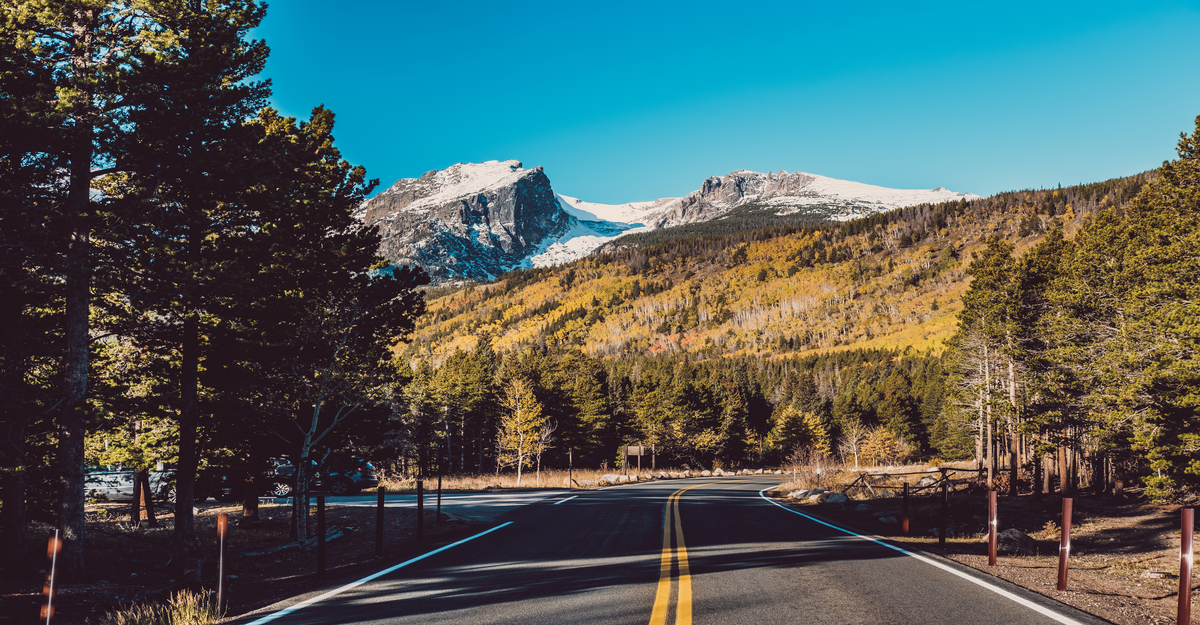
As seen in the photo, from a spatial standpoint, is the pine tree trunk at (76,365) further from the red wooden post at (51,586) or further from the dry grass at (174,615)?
the red wooden post at (51,586)

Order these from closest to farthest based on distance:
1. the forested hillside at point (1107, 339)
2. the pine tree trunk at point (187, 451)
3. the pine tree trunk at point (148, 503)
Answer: the pine tree trunk at point (187, 451) → the pine tree trunk at point (148, 503) → the forested hillside at point (1107, 339)

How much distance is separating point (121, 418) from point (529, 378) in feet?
142

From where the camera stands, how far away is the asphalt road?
17.5ft

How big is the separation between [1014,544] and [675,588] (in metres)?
8.57

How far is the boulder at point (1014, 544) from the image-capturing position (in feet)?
35.0

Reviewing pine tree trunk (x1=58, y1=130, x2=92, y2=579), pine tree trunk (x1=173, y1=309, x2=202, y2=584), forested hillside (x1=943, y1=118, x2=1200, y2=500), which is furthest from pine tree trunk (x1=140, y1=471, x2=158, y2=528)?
forested hillside (x1=943, y1=118, x2=1200, y2=500)

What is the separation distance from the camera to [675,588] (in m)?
6.43

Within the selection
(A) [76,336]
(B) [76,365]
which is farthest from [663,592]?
(A) [76,336]

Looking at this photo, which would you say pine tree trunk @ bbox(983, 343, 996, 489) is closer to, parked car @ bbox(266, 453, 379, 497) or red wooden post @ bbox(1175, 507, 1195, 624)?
red wooden post @ bbox(1175, 507, 1195, 624)

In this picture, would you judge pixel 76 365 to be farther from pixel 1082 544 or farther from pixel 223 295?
pixel 1082 544

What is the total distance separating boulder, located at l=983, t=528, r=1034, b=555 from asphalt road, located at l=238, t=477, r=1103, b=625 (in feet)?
8.26

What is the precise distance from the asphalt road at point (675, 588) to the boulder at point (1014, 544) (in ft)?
8.26

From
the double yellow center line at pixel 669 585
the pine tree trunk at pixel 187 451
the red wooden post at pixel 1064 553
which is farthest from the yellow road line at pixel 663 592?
the pine tree trunk at pixel 187 451

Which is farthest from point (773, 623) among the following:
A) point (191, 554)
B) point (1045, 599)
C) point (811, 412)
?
point (811, 412)
